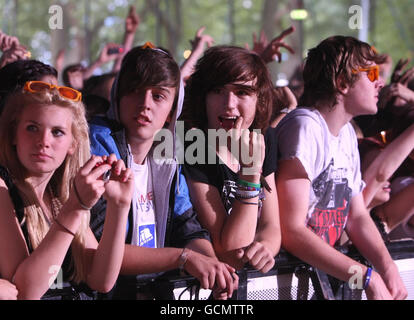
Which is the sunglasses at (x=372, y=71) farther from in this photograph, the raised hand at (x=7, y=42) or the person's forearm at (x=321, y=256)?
the raised hand at (x=7, y=42)

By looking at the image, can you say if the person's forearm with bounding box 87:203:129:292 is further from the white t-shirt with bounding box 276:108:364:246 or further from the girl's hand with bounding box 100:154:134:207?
the white t-shirt with bounding box 276:108:364:246

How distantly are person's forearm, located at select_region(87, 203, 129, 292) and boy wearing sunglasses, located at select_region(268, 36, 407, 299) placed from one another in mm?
991

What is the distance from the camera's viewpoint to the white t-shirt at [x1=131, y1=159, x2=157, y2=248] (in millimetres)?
2619

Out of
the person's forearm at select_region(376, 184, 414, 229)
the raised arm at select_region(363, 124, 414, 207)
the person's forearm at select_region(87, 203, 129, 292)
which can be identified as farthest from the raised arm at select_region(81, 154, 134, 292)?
the person's forearm at select_region(376, 184, 414, 229)

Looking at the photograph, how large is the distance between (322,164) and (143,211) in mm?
1055

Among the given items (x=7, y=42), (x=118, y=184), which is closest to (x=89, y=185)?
(x=118, y=184)

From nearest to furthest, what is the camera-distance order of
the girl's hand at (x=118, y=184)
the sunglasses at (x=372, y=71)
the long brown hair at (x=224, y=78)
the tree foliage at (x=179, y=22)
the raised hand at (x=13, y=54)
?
the girl's hand at (x=118, y=184)
the long brown hair at (x=224, y=78)
the sunglasses at (x=372, y=71)
the raised hand at (x=13, y=54)
the tree foliage at (x=179, y=22)

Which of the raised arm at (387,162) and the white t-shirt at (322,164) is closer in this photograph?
the white t-shirt at (322,164)

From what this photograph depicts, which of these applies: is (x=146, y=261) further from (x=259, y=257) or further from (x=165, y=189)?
(x=259, y=257)

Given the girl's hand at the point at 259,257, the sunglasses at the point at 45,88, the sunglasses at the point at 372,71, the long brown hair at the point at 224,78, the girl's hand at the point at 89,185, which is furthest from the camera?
the sunglasses at the point at 372,71

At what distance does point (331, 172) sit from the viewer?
318 centimetres

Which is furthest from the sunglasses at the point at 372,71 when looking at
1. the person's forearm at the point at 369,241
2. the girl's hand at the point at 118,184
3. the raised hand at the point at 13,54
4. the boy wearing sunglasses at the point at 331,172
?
the raised hand at the point at 13,54

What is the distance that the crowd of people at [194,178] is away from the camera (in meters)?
2.24

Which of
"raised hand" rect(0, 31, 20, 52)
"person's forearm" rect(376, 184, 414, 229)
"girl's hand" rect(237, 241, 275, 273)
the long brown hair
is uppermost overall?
"raised hand" rect(0, 31, 20, 52)
